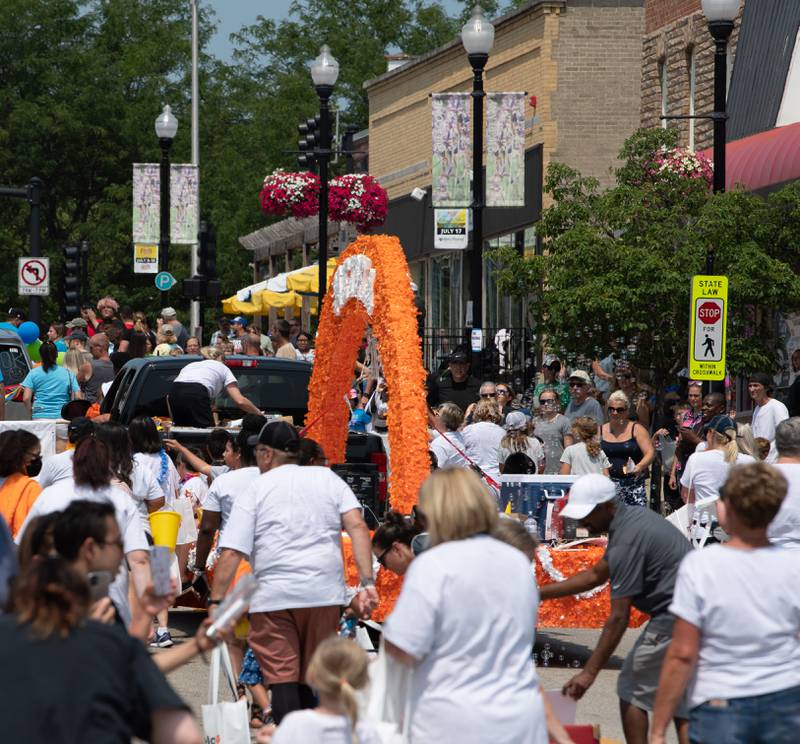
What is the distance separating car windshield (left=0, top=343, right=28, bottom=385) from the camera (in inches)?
883

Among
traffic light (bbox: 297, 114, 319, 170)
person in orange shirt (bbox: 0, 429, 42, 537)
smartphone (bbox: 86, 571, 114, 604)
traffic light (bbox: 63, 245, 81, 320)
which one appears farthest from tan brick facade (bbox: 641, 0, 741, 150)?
smartphone (bbox: 86, 571, 114, 604)

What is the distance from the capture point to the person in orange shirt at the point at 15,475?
9.39m

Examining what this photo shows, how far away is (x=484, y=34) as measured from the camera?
22031mm

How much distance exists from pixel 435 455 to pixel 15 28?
1911 inches

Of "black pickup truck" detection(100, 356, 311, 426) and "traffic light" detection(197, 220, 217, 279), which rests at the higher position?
"traffic light" detection(197, 220, 217, 279)

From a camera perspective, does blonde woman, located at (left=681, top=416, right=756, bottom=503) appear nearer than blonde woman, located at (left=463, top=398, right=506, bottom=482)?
Yes

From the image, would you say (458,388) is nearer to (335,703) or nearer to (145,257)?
(335,703)

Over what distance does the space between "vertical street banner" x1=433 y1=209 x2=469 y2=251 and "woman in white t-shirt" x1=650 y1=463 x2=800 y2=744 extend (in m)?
17.5

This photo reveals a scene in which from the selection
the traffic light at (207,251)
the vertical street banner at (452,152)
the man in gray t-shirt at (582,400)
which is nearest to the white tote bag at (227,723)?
the man in gray t-shirt at (582,400)

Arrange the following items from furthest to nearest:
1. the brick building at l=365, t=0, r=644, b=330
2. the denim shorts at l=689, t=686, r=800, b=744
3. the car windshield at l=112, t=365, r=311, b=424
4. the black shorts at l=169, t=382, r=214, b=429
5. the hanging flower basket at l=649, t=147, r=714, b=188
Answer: the brick building at l=365, t=0, r=644, b=330 < the hanging flower basket at l=649, t=147, r=714, b=188 < the car windshield at l=112, t=365, r=311, b=424 < the black shorts at l=169, t=382, r=214, b=429 < the denim shorts at l=689, t=686, r=800, b=744

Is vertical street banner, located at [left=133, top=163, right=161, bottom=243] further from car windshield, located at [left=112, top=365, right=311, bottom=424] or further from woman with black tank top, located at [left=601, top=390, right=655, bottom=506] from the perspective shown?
woman with black tank top, located at [left=601, top=390, right=655, bottom=506]

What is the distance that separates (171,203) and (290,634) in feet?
88.9

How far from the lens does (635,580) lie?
7539mm

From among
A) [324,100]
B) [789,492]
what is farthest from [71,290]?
[789,492]
